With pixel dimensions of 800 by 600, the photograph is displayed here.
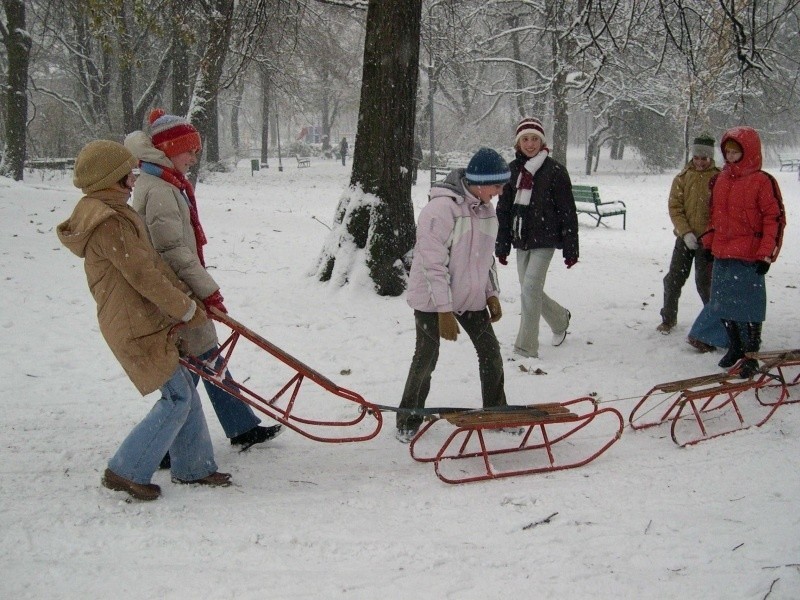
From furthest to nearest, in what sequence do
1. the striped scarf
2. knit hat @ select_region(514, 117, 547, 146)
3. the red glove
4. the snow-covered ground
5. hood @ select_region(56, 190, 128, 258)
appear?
knit hat @ select_region(514, 117, 547, 146)
the red glove
the striped scarf
hood @ select_region(56, 190, 128, 258)
the snow-covered ground

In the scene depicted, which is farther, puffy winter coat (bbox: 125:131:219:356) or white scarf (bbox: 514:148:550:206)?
white scarf (bbox: 514:148:550:206)

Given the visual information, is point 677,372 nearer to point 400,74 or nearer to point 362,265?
point 362,265

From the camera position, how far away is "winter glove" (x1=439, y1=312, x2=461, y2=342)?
12.8 ft

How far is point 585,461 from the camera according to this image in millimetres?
3990

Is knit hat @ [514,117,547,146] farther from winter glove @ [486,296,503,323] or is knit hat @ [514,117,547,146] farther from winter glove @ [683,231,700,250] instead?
winter glove @ [486,296,503,323]

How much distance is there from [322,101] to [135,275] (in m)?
44.2

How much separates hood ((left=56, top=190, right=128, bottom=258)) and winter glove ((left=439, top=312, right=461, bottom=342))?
6.13 ft

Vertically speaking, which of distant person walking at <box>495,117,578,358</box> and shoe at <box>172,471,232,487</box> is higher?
distant person walking at <box>495,117,578,358</box>

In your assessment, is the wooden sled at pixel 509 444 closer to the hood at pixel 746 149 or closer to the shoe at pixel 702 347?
the shoe at pixel 702 347

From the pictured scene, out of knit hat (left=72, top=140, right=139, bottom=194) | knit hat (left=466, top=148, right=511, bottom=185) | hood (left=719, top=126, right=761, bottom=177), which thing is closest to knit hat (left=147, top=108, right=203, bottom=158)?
knit hat (left=72, top=140, right=139, bottom=194)

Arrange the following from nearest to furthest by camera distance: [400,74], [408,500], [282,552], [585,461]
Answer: [282,552] → [408,500] → [585,461] → [400,74]

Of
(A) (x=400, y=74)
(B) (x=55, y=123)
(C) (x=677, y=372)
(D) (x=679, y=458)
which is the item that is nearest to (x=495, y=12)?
(B) (x=55, y=123)

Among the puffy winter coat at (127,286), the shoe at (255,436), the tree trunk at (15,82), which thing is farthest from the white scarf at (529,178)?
the tree trunk at (15,82)

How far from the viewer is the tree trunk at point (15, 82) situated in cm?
1312
